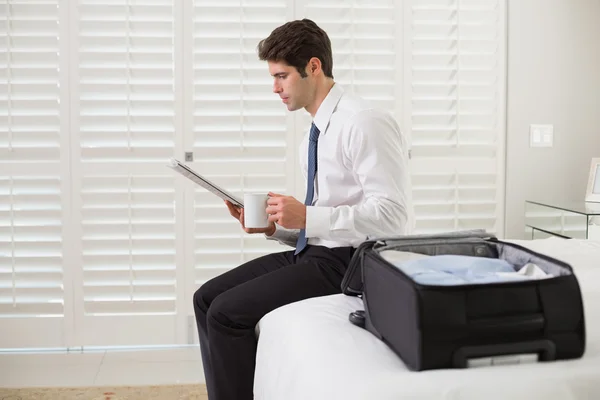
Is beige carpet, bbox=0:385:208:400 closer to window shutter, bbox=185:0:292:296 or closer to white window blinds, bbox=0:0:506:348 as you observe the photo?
white window blinds, bbox=0:0:506:348

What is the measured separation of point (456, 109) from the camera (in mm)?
3348

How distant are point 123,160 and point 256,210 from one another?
1.55m

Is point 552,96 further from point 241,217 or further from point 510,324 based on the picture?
point 510,324

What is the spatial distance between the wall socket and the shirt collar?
164cm

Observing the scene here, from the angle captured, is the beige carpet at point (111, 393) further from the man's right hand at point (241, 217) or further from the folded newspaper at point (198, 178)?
the folded newspaper at point (198, 178)

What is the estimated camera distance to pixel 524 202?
340cm

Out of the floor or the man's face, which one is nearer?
the man's face

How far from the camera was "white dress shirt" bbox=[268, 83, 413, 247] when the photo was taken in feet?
5.97

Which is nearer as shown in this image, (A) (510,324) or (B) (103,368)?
(A) (510,324)

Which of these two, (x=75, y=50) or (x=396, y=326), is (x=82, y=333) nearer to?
(x=75, y=50)

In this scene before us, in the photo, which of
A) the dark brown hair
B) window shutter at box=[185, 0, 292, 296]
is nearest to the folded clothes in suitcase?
the dark brown hair

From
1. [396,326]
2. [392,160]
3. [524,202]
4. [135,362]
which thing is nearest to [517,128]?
[524,202]

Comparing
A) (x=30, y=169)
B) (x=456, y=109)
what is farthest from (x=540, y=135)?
(x=30, y=169)

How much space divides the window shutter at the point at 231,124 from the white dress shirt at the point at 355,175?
1.20 m
